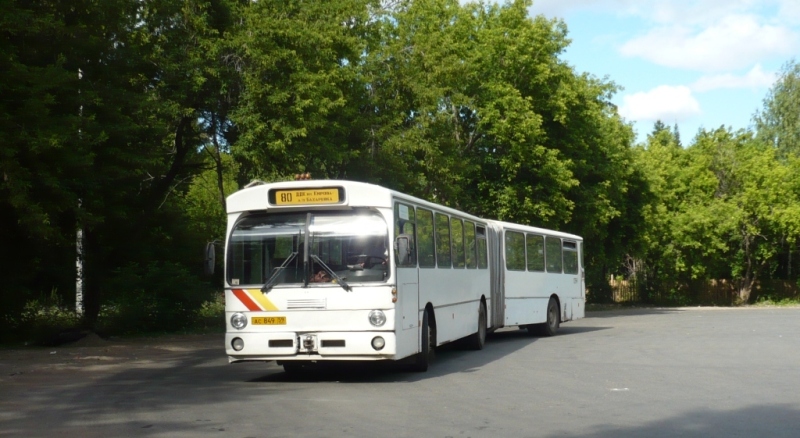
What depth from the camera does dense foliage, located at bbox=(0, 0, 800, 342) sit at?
77.0ft

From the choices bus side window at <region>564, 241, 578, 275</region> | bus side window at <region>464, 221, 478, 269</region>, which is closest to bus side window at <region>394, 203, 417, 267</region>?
bus side window at <region>464, 221, 478, 269</region>

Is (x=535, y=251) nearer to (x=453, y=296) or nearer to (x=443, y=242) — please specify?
(x=453, y=296)

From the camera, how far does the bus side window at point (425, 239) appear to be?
17281 millimetres

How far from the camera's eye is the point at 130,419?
11.6 metres

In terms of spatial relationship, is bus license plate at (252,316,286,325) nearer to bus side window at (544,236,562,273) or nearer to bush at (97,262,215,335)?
bus side window at (544,236,562,273)

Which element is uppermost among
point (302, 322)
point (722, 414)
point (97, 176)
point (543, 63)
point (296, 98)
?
point (543, 63)

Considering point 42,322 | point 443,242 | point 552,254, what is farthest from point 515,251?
point 42,322

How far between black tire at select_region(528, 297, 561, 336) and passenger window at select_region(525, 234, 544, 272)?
152 centimetres

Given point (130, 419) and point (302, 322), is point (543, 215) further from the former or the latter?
point (130, 419)

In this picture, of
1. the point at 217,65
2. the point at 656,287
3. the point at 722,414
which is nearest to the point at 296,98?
the point at 217,65

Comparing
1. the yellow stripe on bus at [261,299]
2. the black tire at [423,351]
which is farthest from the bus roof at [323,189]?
the black tire at [423,351]

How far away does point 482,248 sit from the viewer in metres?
22.8

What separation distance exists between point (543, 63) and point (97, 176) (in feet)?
81.5

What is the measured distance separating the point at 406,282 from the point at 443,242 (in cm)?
319
